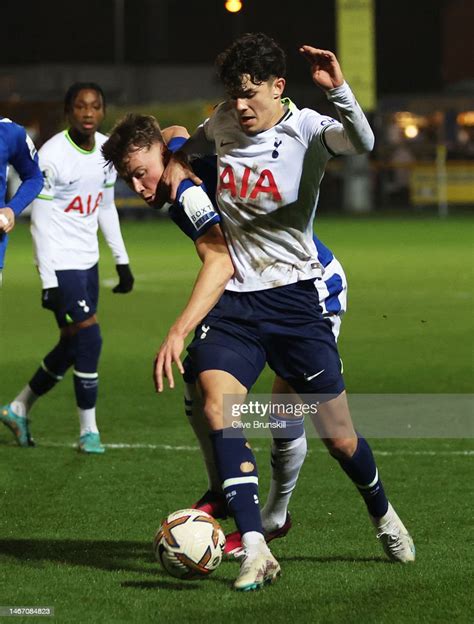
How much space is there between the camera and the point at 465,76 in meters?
41.6

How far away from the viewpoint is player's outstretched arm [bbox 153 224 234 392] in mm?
5117

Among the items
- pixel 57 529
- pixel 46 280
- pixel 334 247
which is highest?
pixel 46 280

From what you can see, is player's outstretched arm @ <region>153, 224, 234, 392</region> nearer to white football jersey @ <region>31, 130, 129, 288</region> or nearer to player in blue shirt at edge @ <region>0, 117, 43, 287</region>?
player in blue shirt at edge @ <region>0, 117, 43, 287</region>

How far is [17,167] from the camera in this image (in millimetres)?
7734

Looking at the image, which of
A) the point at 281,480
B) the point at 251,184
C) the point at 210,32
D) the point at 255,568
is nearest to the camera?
the point at 255,568

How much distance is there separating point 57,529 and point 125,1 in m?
51.1

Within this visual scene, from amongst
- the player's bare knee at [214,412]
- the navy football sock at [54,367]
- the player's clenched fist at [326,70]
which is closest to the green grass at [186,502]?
the navy football sock at [54,367]

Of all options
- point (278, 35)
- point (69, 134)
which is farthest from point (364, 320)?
point (278, 35)

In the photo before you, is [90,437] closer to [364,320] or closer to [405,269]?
[364,320]

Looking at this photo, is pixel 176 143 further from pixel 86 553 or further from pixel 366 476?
pixel 86 553

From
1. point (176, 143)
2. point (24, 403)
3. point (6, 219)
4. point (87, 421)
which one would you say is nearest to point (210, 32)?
point (24, 403)

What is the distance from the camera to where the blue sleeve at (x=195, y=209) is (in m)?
5.36

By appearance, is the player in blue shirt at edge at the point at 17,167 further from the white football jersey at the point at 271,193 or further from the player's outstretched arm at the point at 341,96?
the player's outstretched arm at the point at 341,96

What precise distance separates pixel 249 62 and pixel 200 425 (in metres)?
1.64
